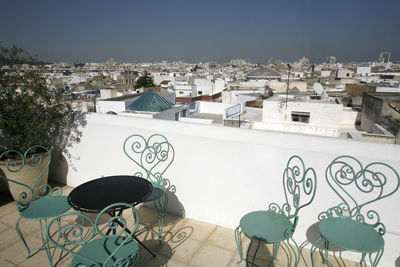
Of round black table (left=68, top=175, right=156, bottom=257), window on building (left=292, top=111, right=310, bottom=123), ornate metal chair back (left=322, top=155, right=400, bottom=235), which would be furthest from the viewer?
window on building (left=292, top=111, right=310, bottom=123)

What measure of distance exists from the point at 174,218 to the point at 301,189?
1689mm

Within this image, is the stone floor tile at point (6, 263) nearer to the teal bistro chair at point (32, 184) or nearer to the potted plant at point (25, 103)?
the teal bistro chair at point (32, 184)

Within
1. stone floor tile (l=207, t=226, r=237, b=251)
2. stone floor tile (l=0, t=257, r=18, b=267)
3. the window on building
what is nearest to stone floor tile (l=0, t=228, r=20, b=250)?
stone floor tile (l=0, t=257, r=18, b=267)

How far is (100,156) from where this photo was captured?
4.06 meters

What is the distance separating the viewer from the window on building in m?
15.5

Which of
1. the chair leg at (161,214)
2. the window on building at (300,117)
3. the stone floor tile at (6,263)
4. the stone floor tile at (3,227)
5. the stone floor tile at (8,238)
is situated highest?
the chair leg at (161,214)

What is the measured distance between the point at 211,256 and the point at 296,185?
3.89ft

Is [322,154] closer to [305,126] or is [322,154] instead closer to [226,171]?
[226,171]

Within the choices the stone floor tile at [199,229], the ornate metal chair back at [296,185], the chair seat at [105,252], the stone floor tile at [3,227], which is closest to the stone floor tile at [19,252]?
the stone floor tile at [3,227]

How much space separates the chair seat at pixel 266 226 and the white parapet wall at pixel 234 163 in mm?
446

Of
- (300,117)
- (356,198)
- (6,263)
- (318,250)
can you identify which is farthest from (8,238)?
(300,117)

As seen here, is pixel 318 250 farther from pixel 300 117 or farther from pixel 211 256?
pixel 300 117

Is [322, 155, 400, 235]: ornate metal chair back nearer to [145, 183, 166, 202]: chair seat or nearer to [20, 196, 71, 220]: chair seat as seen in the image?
[145, 183, 166, 202]: chair seat

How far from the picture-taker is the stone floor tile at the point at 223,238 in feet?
10.0
